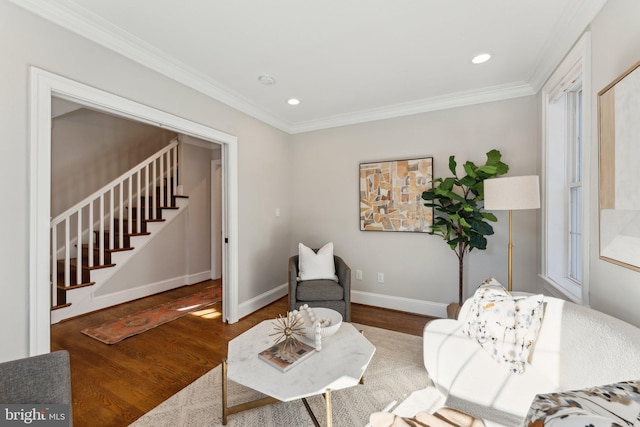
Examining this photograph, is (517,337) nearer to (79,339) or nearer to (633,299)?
(633,299)

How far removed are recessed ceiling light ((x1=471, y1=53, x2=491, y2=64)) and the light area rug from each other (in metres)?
2.56

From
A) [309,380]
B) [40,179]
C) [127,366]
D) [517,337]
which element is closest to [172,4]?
[40,179]

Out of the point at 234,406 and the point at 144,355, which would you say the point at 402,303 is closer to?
the point at 234,406

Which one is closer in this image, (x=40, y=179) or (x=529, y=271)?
(x=40, y=179)

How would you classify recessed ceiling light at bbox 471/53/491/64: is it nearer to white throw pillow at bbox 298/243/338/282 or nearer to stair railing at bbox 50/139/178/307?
white throw pillow at bbox 298/243/338/282

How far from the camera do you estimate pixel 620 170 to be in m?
1.33

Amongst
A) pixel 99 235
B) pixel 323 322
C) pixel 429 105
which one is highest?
pixel 429 105

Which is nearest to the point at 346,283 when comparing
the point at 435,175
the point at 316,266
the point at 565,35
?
the point at 316,266

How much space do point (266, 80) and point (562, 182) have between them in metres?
2.82

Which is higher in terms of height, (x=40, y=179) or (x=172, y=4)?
(x=172, y=4)

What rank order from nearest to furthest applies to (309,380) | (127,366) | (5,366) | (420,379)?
(5,366)
(309,380)
(420,379)
(127,366)

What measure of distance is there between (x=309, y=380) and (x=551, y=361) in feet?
4.10

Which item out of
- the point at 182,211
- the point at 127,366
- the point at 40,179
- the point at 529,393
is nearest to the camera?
the point at 529,393

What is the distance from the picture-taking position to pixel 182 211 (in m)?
4.43
